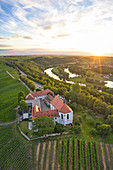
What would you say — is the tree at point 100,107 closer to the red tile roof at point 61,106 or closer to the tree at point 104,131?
the tree at point 104,131

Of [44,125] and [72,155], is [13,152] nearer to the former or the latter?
[44,125]

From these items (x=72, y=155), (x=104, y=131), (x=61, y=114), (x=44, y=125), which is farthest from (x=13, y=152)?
(x=104, y=131)

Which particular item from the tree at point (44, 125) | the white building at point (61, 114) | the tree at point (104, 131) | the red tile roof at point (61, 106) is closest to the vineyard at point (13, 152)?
the tree at point (44, 125)

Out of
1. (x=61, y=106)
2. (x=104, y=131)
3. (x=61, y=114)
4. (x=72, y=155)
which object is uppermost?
(x=61, y=106)

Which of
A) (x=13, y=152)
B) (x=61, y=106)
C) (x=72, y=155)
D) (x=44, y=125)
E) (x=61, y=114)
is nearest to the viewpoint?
(x=72, y=155)

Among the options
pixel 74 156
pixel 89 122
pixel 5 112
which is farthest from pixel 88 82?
pixel 74 156

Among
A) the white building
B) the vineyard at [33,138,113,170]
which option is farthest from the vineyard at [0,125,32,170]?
Answer: the white building

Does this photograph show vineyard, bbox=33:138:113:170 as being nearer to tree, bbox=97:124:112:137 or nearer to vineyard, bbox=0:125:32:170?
vineyard, bbox=0:125:32:170

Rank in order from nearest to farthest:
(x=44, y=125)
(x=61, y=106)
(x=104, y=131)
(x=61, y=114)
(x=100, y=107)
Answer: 1. (x=44, y=125)
2. (x=104, y=131)
3. (x=61, y=114)
4. (x=61, y=106)
5. (x=100, y=107)
